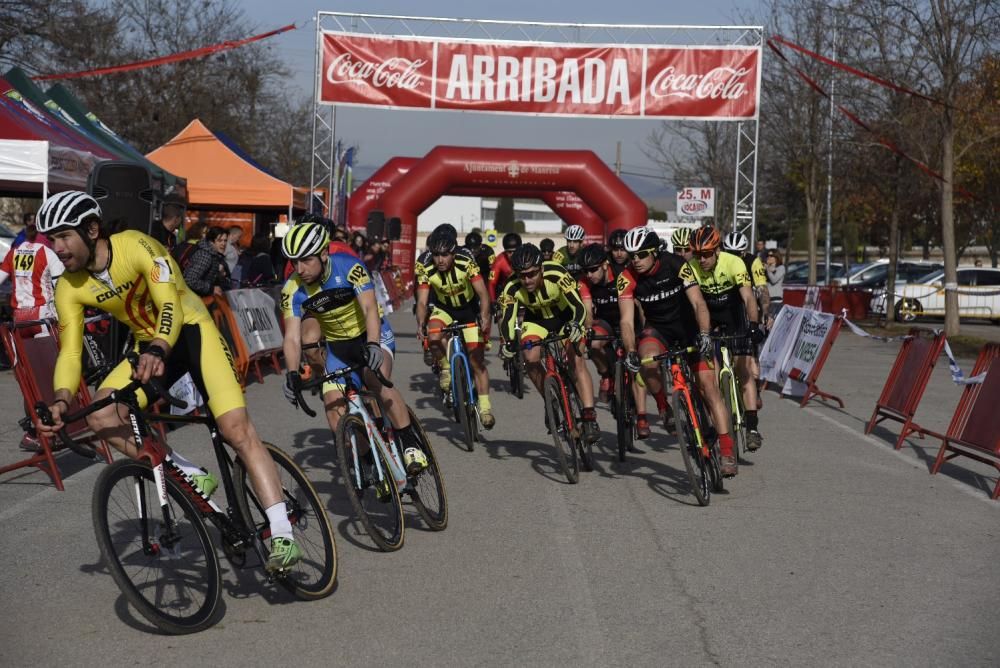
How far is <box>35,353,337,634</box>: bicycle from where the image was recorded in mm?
4980

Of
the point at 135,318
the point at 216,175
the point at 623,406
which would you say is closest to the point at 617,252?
the point at 623,406

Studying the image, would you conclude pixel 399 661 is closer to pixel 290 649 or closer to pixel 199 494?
pixel 290 649

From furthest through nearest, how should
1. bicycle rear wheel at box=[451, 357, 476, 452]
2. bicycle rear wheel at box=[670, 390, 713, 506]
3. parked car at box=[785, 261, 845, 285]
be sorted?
parked car at box=[785, 261, 845, 285]
bicycle rear wheel at box=[451, 357, 476, 452]
bicycle rear wheel at box=[670, 390, 713, 506]

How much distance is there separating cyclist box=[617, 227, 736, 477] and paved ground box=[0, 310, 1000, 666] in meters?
0.79

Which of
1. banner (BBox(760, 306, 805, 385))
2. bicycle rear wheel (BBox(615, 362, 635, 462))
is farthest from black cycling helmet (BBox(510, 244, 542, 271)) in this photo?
banner (BBox(760, 306, 805, 385))

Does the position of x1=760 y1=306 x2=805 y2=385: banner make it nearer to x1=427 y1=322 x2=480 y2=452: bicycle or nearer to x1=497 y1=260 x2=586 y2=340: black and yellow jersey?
x1=427 y1=322 x2=480 y2=452: bicycle

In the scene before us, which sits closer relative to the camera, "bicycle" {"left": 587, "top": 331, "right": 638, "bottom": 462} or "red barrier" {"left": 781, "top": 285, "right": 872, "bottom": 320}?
"bicycle" {"left": 587, "top": 331, "right": 638, "bottom": 462}

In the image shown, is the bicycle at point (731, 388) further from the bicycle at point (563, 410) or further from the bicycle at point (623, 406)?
the bicycle at point (563, 410)

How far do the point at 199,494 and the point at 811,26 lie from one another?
102ft

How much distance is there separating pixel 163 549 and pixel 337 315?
8.21 ft

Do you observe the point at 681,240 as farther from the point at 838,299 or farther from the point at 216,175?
the point at 838,299

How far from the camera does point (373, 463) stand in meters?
6.73

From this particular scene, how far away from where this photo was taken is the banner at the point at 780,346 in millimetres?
16219

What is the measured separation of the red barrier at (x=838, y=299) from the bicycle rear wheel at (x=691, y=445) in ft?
74.4
